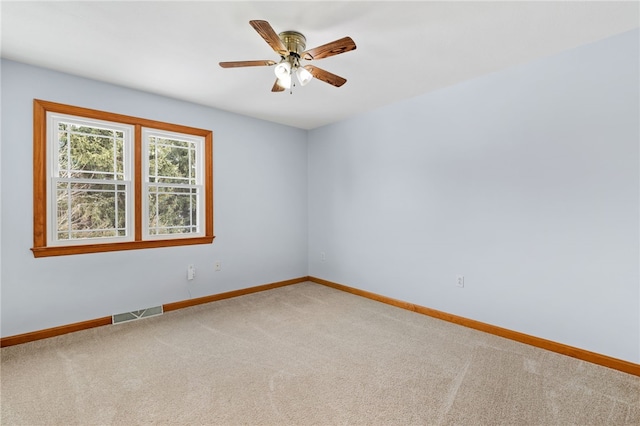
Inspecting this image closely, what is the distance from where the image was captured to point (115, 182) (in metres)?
3.19

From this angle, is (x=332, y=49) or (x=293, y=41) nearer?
(x=332, y=49)

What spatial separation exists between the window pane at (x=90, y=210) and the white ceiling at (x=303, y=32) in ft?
3.58

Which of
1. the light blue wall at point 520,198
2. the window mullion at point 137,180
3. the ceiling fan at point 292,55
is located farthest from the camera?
the window mullion at point 137,180

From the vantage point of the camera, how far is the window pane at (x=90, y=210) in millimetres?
2928

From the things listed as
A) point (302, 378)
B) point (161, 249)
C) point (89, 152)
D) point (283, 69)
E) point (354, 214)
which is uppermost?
point (283, 69)

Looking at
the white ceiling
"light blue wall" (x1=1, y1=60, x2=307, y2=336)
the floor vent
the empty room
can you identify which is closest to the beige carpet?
the empty room

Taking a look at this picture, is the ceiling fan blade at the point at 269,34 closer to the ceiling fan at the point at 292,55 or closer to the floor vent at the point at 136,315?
the ceiling fan at the point at 292,55

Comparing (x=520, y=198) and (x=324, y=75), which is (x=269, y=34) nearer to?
(x=324, y=75)

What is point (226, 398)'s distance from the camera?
1.91 meters

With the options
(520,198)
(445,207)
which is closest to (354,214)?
(445,207)

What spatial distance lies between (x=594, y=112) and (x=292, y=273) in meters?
3.88

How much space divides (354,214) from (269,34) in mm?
2718

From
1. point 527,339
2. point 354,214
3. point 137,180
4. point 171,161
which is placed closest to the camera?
point 527,339

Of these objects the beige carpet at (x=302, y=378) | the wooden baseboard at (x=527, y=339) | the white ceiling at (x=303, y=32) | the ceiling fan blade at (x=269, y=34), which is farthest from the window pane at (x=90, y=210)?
the wooden baseboard at (x=527, y=339)
